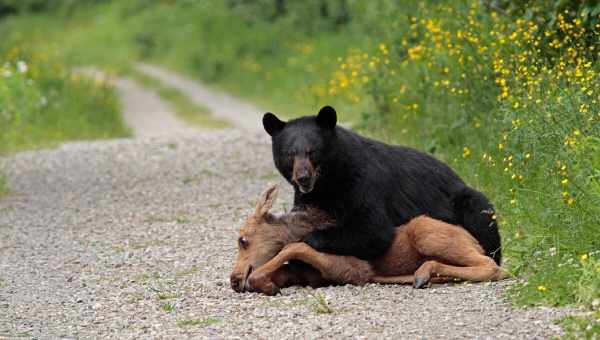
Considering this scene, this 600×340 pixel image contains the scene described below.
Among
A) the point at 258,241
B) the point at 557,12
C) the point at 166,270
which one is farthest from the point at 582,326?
the point at 557,12

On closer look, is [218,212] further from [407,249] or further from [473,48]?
[407,249]

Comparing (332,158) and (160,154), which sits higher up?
(332,158)

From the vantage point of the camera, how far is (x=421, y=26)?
1448 cm

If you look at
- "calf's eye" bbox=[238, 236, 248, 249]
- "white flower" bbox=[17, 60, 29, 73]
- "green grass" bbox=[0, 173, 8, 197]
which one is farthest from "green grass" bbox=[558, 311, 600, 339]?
"white flower" bbox=[17, 60, 29, 73]

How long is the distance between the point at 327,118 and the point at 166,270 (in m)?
2.18

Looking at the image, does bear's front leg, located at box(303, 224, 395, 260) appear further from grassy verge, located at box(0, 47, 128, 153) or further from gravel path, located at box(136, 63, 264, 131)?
gravel path, located at box(136, 63, 264, 131)

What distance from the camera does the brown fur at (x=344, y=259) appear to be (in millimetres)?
7473

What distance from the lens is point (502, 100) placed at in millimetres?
10414

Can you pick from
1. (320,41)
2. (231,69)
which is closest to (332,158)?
(320,41)

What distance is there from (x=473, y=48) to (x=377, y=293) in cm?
499

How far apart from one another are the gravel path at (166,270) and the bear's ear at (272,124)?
3.89 feet

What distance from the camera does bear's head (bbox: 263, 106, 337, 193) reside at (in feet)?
24.5

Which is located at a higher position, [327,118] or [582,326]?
[327,118]

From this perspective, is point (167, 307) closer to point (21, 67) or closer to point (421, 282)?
point (421, 282)
